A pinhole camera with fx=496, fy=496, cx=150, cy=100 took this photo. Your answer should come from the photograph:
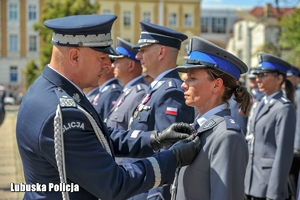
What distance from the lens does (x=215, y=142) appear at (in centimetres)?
295

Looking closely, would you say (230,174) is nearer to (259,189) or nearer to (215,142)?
(215,142)

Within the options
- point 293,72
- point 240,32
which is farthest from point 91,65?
point 240,32

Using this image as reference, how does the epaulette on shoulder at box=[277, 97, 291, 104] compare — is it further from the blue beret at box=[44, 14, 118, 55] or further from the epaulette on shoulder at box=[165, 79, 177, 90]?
the blue beret at box=[44, 14, 118, 55]

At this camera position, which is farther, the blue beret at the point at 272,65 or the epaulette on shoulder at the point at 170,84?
the blue beret at the point at 272,65

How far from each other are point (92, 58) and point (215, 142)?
881 mm

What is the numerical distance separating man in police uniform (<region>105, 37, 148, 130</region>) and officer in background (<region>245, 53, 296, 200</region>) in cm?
135

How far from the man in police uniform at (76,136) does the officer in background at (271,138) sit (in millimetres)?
2278

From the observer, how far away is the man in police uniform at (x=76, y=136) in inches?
104

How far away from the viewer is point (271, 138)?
526 centimetres

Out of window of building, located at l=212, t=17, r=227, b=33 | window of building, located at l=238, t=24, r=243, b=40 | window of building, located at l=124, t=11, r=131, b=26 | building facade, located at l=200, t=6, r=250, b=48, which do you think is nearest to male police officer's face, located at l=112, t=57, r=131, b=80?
window of building, located at l=238, t=24, r=243, b=40

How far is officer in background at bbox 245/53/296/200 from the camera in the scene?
16.6ft

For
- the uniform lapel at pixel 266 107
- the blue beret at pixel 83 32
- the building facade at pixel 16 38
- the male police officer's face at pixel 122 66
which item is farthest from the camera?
the building facade at pixel 16 38

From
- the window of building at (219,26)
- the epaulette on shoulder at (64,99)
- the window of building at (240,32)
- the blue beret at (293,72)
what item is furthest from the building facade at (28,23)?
the epaulette on shoulder at (64,99)

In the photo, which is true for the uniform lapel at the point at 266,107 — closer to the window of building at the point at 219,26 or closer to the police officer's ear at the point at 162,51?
the police officer's ear at the point at 162,51
